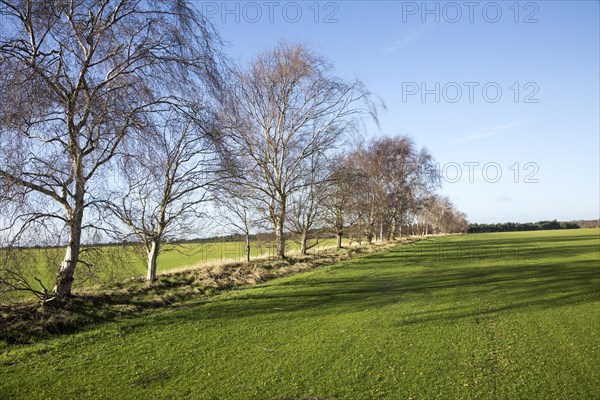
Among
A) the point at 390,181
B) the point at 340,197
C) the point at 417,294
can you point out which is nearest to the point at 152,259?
the point at 417,294

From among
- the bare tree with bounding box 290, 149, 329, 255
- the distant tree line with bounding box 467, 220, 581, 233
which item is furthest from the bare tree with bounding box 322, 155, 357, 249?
the distant tree line with bounding box 467, 220, 581, 233

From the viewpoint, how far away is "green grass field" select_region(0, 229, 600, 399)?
17.7ft

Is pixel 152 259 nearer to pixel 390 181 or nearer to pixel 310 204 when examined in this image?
pixel 310 204

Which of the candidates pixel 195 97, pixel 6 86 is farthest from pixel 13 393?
pixel 195 97

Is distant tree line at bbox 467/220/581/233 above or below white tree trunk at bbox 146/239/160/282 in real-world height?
below

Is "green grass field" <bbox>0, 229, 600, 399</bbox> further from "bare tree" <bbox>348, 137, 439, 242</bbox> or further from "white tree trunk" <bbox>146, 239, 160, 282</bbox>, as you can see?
"bare tree" <bbox>348, 137, 439, 242</bbox>

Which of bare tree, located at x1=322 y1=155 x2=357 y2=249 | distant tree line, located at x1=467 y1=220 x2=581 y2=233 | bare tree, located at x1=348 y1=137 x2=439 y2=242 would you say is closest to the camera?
bare tree, located at x1=322 y1=155 x2=357 y2=249

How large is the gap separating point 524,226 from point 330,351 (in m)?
155

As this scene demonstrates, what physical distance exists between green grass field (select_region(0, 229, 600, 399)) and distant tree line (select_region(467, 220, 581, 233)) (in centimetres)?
13614

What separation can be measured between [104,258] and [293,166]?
13544mm

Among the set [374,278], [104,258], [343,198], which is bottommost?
[374,278]

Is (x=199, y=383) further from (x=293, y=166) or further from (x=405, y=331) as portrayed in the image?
(x=293, y=166)

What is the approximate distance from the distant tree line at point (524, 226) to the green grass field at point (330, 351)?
13614cm

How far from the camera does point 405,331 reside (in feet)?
27.3
